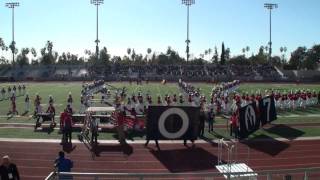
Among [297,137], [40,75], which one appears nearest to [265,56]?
[40,75]

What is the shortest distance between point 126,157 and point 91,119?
332 cm

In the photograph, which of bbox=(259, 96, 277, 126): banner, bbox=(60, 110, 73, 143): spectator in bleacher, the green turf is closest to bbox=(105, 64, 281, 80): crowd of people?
bbox=(259, 96, 277, 126): banner

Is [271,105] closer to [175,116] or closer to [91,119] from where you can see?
[175,116]

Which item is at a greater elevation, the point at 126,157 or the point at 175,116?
the point at 175,116

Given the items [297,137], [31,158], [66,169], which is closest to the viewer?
[66,169]

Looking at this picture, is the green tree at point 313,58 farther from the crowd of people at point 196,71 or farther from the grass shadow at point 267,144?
the grass shadow at point 267,144

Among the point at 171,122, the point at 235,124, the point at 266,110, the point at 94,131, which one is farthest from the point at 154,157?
the point at 266,110

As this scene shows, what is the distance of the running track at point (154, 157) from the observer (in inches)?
661

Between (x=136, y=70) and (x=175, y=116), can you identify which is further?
(x=136, y=70)

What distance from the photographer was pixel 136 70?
9225 cm

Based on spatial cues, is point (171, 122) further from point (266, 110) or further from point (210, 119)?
point (266, 110)

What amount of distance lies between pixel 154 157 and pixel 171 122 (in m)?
1.97

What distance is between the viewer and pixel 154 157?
18.5 meters

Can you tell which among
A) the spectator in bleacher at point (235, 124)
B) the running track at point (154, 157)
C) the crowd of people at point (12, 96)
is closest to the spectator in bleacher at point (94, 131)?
the running track at point (154, 157)
